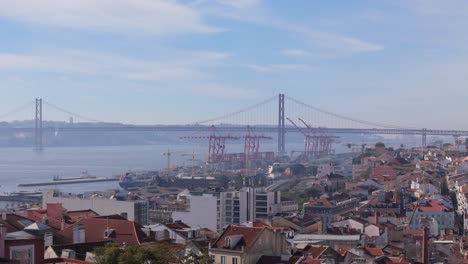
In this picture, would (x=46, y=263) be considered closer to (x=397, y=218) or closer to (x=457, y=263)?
(x=457, y=263)

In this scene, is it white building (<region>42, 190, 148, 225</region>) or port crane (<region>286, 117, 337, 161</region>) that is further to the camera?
port crane (<region>286, 117, 337, 161</region>)

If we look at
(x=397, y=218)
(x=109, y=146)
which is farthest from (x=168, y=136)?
(x=397, y=218)

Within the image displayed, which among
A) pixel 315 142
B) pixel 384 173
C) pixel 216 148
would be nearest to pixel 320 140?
pixel 315 142

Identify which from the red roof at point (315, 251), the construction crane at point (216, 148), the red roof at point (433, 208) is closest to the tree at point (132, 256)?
the red roof at point (315, 251)

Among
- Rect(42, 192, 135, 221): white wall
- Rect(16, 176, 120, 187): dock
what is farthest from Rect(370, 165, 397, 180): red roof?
Rect(16, 176, 120, 187): dock

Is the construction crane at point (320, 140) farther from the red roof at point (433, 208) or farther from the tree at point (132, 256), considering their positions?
the tree at point (132, 256)

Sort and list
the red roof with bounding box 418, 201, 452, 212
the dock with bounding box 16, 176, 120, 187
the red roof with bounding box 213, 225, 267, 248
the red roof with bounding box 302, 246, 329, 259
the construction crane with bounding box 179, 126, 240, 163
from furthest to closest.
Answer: the construction crane with bounding box 179, 126, 240, 163
the dock with bounding box 16, 176, 120, 187
the red roof with bounding box 418, 201, 452, 212
the red roof with bounding box 302, 246, 329, 259
the red roof with bounding box 213, 225, 267, 248

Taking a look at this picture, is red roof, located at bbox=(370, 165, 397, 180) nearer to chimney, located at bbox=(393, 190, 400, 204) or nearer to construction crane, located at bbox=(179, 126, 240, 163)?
chimney, located at bbox=(393, 190, 400, 204)

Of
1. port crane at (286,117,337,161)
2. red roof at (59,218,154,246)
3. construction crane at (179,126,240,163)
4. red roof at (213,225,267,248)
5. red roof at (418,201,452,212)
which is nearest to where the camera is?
red roof at (213,225,267,248)
